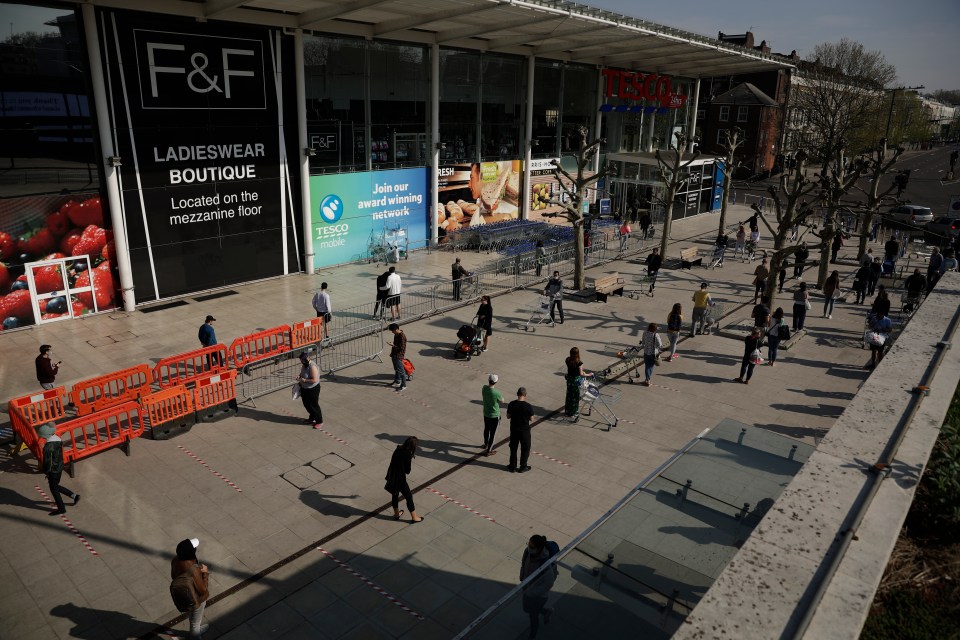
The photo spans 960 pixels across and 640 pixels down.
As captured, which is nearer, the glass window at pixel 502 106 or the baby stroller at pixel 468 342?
the baby stroller at pixel 468 342

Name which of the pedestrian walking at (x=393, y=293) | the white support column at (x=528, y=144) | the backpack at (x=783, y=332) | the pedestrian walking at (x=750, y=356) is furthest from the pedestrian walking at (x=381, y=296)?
the white support column at (x=528, y=144)

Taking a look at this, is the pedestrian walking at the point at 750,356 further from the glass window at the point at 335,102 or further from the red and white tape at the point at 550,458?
the glass window at the point at 335,102

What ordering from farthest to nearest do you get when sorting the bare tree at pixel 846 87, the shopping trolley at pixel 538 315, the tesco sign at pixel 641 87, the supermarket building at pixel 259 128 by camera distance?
the bare tree at pixel 846 87
the tesco sign at pixel 641 87
the shopping trolley at pixel 538 315
the supermarket building at pixel 259 128

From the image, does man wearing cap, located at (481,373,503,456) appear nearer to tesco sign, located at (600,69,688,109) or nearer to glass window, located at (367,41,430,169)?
glass window, located at (367,41,430,169)

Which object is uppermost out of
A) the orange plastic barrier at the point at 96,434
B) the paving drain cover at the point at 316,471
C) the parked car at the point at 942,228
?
the parked car at the point at 942,228

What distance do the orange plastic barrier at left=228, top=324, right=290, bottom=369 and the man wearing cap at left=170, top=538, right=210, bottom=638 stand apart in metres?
7.76

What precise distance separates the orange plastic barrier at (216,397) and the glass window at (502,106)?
21.5m

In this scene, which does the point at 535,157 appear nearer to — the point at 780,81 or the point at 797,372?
the point at 797,372

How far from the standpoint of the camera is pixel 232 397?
13.3m

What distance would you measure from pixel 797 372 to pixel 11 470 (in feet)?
55.7

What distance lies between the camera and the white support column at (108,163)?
1769cm

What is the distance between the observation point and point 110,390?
1259 centimetres

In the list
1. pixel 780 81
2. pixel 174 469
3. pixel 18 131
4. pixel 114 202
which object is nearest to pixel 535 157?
pixel 114 202

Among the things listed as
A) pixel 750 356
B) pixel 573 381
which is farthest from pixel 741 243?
pixel 573 381
